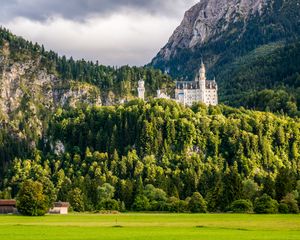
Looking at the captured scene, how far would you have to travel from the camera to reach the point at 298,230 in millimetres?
97312

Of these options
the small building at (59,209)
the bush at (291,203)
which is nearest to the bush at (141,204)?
the small building at (59,209)

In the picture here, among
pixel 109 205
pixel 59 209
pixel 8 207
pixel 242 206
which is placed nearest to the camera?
pixel 242 206

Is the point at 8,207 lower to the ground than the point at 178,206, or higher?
higher

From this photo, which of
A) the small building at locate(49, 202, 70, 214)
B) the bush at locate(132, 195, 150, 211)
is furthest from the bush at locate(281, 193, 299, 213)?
the small building at locate(49, 202, 70, 214)

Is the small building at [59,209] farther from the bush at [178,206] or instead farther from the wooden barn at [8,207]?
the bush at [178,206]

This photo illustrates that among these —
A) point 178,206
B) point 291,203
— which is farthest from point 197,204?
point 291,203

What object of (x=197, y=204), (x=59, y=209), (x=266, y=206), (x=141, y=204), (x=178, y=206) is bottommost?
(x=59, y=209)

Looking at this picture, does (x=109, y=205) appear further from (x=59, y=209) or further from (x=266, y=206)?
(x=266, y=206)

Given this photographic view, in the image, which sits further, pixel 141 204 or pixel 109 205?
pixel 141 204

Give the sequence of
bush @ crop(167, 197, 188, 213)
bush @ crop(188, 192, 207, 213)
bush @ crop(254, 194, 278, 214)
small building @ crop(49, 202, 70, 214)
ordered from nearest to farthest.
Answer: bush @ crop(254, 194, 278, 214) < small building @ crop(49, 202, 70, 214) < bush @ crop(188, 192, 207, 213) < bush @ crop(167, 197, 188, 213)

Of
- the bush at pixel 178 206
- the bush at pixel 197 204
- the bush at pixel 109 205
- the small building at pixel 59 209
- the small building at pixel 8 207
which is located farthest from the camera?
the bush at pixel 109 205

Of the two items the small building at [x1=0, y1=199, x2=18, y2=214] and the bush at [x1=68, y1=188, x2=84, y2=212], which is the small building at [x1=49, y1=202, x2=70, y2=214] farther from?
the bush at [x1=68, y1=188, x2=84, y2=212]

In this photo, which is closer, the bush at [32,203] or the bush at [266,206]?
the bush at [32,203]

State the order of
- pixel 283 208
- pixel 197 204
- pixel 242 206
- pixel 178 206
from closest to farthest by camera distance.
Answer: pixel 283 208 → pixel 242 206 → pixel 197 204 → pixel 178 206
